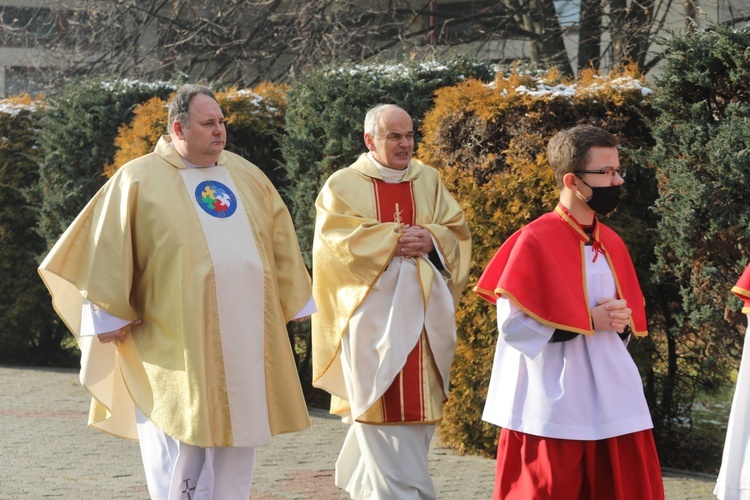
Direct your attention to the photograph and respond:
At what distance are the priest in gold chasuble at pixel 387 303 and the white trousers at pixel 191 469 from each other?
3.15 feet

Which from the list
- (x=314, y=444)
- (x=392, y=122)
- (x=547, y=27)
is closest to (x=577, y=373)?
(x=392, y=122)

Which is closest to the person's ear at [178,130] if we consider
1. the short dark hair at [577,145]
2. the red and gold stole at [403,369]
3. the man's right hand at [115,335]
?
the man's right hand at [115,335]

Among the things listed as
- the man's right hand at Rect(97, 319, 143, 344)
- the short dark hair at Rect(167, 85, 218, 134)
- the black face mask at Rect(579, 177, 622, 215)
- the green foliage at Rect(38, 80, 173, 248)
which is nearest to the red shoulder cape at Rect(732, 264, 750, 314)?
the black face mask at Rect(579, 177, 622, 215)

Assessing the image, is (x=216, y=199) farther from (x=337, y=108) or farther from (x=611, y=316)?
(x=337, y=108)

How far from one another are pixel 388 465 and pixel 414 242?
1.20 m

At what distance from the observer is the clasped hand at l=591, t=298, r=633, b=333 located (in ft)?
15.8

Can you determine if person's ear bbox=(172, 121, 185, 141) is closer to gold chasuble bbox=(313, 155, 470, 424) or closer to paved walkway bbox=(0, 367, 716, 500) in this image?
gold chasuble bbox=(313, 155, 470, 424)

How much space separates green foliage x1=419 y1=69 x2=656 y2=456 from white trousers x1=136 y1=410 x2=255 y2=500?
2538mm

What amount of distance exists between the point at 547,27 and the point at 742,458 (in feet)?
35.8

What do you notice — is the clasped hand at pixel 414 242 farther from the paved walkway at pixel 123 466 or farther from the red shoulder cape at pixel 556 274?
the red shoulder cape at pixel 556 274

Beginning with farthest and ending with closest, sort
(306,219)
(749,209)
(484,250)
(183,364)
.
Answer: (306,219), (484,250), (749,209), (183,364)

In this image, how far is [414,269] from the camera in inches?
261

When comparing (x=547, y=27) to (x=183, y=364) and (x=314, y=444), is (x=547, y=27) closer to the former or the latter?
(x=314, y=444)

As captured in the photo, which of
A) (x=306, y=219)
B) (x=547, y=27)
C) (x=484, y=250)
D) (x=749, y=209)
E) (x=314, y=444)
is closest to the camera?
(x=749, y=209)
